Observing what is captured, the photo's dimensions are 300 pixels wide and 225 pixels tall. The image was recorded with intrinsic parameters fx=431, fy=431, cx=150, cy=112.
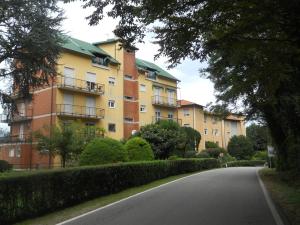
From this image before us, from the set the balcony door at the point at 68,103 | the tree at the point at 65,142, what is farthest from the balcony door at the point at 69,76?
the tree at the point at 65,142

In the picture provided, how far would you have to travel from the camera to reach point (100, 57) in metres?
53.7

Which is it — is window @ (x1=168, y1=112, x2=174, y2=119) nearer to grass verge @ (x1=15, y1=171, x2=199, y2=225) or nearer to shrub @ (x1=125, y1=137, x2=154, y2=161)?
shrub @ (x1=125, y1=137, x2=154, y2=161)

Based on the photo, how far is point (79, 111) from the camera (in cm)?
4869

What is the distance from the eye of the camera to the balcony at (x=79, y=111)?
4638 centimetres

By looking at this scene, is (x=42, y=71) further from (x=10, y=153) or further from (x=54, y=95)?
(x=10, y=153)

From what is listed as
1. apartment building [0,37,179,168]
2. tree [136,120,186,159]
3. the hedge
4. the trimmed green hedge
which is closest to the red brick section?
apartment building [0,37,179,168]

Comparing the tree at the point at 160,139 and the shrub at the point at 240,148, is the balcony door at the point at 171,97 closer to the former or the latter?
the shrub at the point at 240,148

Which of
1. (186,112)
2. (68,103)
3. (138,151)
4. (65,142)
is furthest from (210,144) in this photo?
(138,151)

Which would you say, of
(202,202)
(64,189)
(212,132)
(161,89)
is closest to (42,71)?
(64,189)

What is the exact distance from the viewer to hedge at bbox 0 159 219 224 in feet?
37.7

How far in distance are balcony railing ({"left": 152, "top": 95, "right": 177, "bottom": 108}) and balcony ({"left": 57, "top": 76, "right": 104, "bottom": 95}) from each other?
12.4m

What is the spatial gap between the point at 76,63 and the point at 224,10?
40808 mm

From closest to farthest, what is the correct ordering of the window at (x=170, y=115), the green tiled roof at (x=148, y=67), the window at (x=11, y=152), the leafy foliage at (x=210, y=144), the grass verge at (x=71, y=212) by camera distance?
the grass verge at (x=71, y=212)
the window at (x=11, y=152)
the green tiled roof at (x=148, y=67)
the window at (x=170, y=115)
the leafy foliage at (x=210, y=144)

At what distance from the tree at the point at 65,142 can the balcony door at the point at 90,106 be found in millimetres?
11318
